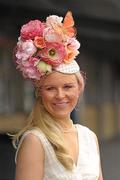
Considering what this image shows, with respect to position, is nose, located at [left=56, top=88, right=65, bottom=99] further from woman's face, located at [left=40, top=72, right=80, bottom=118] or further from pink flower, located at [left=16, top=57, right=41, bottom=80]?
pink flower, located at [left=16, top=57, right=41, bottom=80]

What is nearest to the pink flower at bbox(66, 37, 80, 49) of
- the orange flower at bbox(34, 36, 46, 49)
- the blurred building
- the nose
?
the orange flower at bbox(34, 36, 46, 49)

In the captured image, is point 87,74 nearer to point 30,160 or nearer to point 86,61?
point 86,61

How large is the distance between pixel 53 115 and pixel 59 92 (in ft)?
0.44

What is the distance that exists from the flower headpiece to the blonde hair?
0.10 meters

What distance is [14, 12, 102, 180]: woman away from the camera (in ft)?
8.39

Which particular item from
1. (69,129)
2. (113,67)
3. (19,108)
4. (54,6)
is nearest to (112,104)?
(113,67)

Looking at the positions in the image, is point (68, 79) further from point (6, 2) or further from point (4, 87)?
point (4, 87)

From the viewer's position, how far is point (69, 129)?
2.75 m

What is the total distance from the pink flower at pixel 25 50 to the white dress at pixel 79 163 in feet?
1.11

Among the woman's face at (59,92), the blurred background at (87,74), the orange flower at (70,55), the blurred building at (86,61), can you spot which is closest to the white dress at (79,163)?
the woman's face at (59,92)

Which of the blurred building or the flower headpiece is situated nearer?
the flower headpiece

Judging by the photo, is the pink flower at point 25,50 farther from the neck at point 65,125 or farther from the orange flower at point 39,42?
the neck at point 65,125

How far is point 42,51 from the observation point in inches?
104

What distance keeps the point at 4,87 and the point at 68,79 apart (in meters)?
11.6
